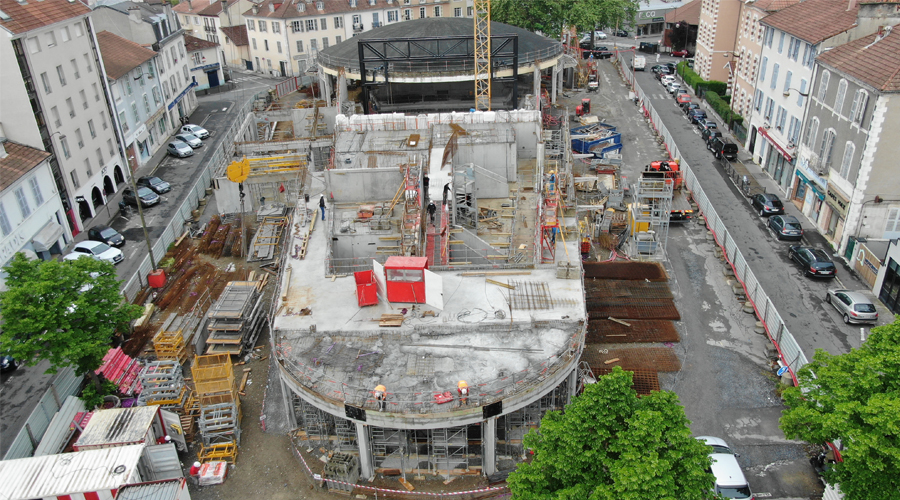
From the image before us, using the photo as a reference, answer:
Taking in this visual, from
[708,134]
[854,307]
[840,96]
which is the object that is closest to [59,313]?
[854,307]

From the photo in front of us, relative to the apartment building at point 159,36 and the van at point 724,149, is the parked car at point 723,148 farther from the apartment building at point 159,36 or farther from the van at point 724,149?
the apartment building at point 159,36

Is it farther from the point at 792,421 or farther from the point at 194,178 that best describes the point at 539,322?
the point at 194,178

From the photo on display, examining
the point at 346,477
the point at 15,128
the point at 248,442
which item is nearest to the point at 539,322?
the point at 346,477

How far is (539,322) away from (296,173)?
2817 cm

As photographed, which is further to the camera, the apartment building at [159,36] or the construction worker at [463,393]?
the apartment building at [159,36]

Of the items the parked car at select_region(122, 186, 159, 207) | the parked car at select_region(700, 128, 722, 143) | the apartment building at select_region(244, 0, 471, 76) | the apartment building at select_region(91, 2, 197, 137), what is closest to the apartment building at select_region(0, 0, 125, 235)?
the parked car at select_region(122, 186, 159, 207)

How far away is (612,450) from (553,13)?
79.0 metres

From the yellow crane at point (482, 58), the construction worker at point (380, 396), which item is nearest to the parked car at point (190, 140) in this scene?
the yellow crane at point (482, 58)

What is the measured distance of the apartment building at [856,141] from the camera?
39.1 metres

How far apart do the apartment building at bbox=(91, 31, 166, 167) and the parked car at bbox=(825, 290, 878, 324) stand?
2209 inches

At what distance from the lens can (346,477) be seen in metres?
26.9

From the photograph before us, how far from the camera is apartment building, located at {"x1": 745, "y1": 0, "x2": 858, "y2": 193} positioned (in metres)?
48.2

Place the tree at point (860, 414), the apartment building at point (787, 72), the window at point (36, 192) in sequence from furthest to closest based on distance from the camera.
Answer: the apartment building at point (787, 72) → the window at point (36, 192) → the tree at point (860, 414)

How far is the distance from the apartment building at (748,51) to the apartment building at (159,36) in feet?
194
